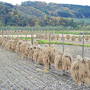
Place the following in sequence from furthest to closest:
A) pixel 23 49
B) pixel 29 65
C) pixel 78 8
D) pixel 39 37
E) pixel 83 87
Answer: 1. pixel 78 8
2. pixel 39 37
3. pixel 23 49
4. pixel 29 65
5. pixel 83 87

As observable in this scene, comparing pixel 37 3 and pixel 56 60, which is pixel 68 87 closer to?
pixel 56 60

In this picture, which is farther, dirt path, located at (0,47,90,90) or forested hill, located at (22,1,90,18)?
forested hill, located at (22,1,90,18)

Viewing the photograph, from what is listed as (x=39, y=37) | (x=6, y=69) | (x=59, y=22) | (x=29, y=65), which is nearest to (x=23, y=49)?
(x=29, y=65)

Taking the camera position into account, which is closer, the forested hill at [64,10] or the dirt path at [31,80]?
the dirt path at [31,80]

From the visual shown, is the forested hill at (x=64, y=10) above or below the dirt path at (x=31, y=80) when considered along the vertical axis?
above

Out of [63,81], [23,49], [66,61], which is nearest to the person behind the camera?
[63,81]

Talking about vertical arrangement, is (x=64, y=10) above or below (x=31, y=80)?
above

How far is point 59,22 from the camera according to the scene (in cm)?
6141

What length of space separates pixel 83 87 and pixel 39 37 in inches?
1007

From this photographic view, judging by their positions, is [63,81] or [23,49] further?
[23,49]

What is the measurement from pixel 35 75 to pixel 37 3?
97272 mm

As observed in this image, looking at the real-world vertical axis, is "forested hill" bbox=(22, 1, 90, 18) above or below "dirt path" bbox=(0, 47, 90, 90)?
above

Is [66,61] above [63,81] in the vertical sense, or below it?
above

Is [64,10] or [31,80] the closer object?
[31,80]
